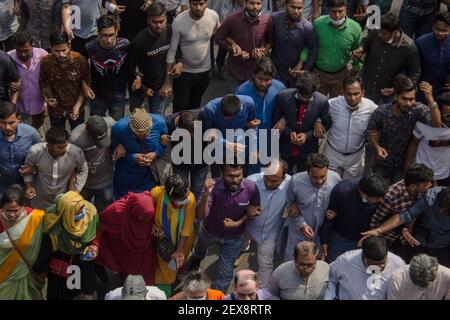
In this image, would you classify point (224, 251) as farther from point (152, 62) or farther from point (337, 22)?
point (337, 22)

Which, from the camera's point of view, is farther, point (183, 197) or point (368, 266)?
point (183, 197)

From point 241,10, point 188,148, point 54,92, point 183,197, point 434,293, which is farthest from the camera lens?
point 241,10

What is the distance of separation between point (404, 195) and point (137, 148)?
2.52 m

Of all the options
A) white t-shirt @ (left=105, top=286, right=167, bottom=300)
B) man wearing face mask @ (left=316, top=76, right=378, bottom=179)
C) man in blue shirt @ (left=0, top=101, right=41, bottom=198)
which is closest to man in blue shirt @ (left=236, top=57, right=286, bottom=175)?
man wearing face mask @ (left=316, top=76, right=378, bottom=179)

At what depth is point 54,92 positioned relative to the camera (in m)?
8.75

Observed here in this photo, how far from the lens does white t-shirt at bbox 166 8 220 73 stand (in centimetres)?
908

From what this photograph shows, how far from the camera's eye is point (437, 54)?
29.0 feet

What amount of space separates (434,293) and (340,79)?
3.26 meters

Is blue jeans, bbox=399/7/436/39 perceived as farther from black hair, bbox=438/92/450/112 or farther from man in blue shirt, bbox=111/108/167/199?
man in blue shirt, bbox=111/108/167/199

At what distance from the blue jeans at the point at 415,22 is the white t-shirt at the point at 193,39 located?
232 cm

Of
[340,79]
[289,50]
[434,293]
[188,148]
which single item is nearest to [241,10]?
[289,50]

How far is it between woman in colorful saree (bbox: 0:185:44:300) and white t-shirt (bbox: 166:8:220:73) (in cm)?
281

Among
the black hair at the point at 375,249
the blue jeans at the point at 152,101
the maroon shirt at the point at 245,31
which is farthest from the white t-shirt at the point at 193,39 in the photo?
the black hair at the point at 375,249

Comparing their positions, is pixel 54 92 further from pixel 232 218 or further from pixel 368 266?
pixel 368 266
